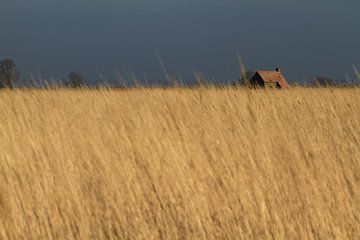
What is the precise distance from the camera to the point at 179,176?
3.04m

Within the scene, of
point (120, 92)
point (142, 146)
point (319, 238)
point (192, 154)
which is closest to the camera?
point (319, 238)

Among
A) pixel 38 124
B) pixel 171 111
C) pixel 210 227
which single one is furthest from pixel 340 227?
pixel 38 124

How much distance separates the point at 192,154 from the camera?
3.31 meters

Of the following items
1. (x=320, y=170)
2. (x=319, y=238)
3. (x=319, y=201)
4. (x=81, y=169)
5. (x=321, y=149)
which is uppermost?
(x=81, y=169)

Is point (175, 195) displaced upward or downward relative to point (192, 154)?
downward

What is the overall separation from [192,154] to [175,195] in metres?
0.44

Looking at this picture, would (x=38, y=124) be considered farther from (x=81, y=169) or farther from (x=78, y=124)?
(x=81, y=169)

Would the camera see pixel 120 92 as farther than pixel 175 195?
Yes

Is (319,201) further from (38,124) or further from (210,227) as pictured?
(38,124)

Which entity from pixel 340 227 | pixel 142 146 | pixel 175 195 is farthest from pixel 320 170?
pixel 142 146

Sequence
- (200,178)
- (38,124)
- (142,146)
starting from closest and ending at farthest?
(200,178)
(142,146)
(38,124)

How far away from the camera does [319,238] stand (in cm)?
250

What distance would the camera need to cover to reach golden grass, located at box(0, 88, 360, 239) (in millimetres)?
2650

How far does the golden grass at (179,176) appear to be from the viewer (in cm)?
265
